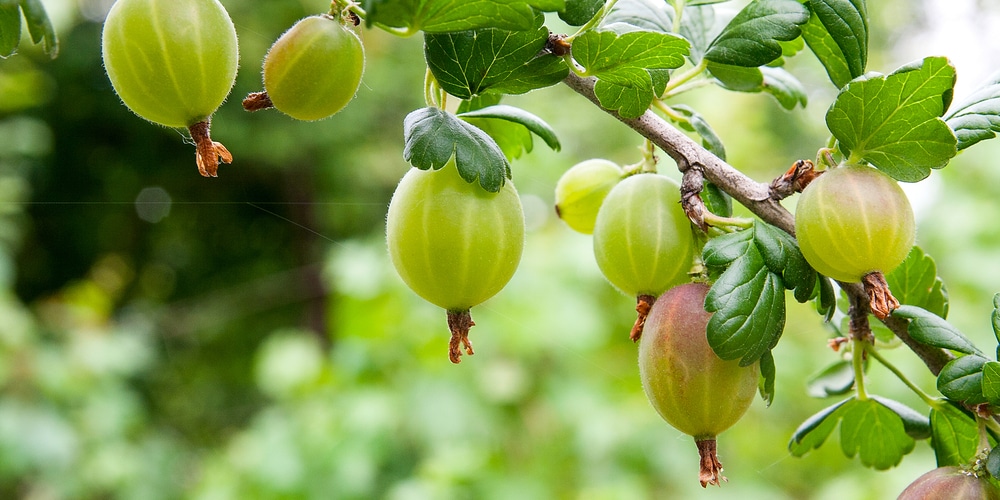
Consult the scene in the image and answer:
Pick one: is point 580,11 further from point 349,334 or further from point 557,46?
point 349,334

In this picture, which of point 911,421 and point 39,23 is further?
point 911,421

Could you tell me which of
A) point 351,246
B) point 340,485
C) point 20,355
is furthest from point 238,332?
point 340,485

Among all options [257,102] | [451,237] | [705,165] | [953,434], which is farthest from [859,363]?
[257,102]

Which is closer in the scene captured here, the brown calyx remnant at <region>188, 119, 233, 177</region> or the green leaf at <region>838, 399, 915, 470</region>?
the brown calyx remnant at <region>188, 119, 233, 177</region>

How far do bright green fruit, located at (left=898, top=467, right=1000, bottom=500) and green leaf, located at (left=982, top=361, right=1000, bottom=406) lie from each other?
38mm

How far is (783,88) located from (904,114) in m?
0.17

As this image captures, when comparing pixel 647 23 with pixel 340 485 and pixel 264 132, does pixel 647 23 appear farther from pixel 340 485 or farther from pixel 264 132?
pixel 264 132

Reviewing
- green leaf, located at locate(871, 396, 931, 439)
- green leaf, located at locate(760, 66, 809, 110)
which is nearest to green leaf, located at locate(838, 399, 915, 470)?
green leaf, located at locate(871, 396, 931, 439)

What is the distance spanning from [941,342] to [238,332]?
374cm

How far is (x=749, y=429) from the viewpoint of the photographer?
6.21 ft

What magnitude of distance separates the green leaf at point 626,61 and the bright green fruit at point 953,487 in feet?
0.75

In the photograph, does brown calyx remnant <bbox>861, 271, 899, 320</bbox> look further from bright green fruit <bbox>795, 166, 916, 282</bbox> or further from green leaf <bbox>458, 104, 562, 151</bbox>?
green leaf <bbox>458, 104, 562, 151</bbox>

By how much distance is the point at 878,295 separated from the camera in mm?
367

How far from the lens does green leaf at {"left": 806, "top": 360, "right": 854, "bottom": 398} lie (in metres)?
0.52
